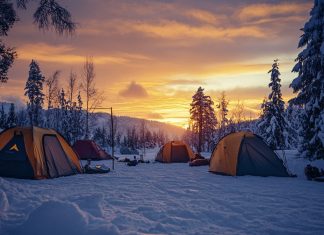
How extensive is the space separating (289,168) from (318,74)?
5.35 metres

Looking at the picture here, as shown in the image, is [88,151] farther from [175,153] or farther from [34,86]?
[34,86]

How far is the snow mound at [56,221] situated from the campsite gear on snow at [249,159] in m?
9.07

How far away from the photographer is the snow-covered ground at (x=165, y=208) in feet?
17.3

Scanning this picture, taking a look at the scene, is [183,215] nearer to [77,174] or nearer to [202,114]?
[77,174]

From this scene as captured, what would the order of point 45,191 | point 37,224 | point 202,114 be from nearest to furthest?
point 37,224, point 45,191, point 202,114

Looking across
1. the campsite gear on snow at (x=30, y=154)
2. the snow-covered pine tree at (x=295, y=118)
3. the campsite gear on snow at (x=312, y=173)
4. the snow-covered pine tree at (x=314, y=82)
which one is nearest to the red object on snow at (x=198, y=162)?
the snow-covered pine tree at (x=314, y=82)

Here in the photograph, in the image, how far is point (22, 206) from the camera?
6.95m

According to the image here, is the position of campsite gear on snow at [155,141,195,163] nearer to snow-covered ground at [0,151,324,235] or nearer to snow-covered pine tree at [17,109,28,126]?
snow-covered ground at [0,151,324,235]

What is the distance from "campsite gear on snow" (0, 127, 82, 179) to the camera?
38.9 ft

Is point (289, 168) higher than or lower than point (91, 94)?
lower

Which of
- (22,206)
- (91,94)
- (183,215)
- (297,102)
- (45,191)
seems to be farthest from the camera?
(91,94)

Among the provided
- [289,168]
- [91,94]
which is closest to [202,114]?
[91,94]

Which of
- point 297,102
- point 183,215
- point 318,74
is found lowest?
point 183,215

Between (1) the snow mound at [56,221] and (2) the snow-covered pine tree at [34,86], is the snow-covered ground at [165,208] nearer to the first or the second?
(1) the snow mound at [56,221]
